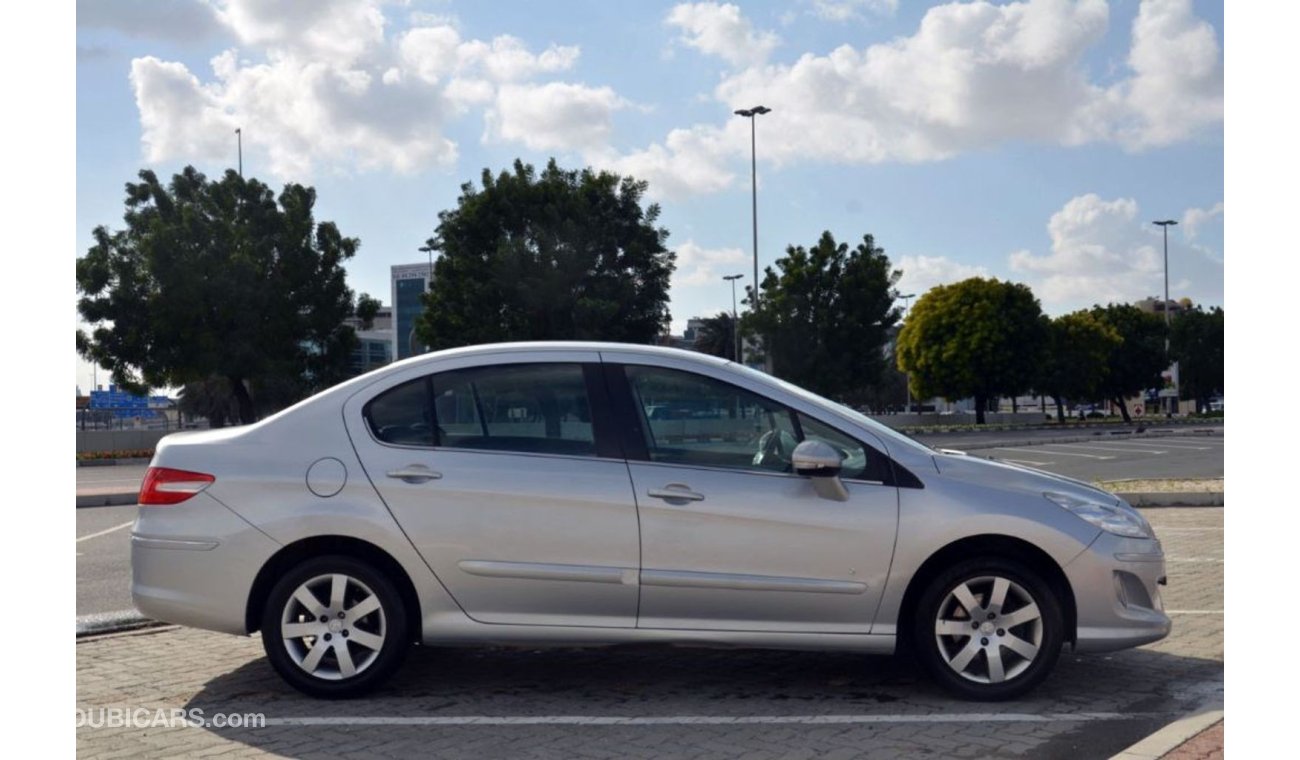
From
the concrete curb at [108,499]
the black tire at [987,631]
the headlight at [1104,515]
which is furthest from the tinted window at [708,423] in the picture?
the concrete curb at [108,499]

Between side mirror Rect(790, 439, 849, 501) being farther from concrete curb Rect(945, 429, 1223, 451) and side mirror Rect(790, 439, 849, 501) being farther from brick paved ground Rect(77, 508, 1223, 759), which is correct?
concrete curb Rect(945, 429, 1223, 451)

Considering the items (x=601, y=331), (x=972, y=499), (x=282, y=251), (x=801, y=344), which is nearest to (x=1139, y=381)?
(x=801, y=344)

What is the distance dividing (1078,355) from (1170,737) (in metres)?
64.1

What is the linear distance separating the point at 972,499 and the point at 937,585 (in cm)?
42

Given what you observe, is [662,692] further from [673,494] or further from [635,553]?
[673,494]

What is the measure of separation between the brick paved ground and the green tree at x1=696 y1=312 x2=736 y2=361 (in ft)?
309

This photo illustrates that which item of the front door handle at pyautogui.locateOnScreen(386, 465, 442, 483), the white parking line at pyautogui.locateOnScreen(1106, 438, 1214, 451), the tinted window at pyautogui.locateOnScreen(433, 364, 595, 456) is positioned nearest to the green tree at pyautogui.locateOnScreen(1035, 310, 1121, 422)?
the white parking line at pyautogui.locateOnScreen(1106, 438, 1214, 451)

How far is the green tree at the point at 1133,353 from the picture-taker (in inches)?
2844

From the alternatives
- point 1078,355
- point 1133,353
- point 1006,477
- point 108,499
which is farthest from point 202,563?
point 1133,353

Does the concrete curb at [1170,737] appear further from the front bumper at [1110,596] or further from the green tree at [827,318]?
the green tree at [827,318]

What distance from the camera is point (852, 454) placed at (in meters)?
5.89

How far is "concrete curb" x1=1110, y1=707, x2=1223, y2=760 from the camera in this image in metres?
4.56

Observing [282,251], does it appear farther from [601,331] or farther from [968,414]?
[968,414]

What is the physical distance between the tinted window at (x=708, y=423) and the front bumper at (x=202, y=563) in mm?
1841
